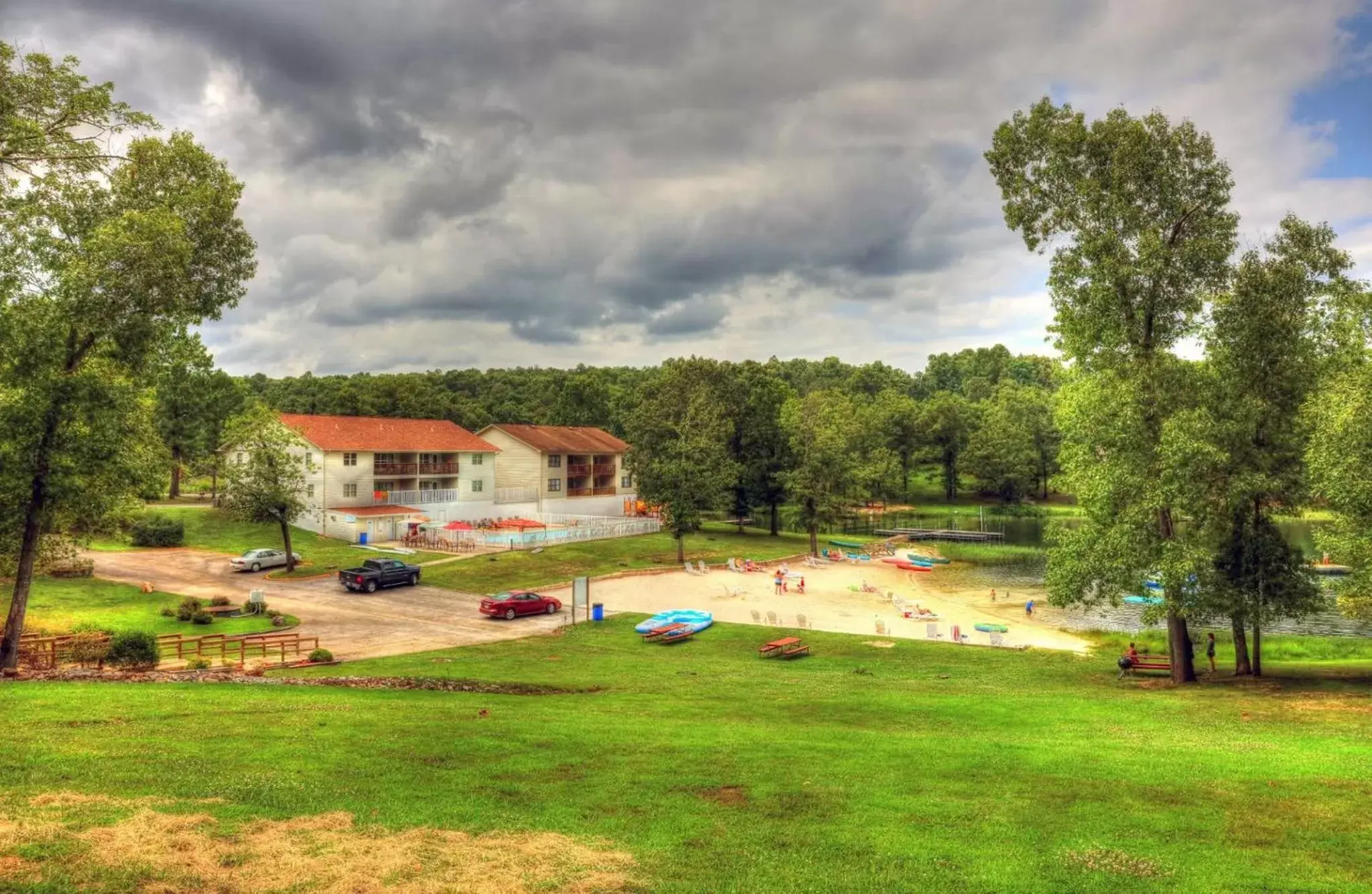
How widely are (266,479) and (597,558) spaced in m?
20.8

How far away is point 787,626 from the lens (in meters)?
34.0

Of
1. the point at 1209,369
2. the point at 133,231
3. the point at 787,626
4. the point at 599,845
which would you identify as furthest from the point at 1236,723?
the point at 133,231

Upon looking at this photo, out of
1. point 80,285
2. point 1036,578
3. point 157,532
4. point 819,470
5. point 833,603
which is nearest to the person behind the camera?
point 80,285

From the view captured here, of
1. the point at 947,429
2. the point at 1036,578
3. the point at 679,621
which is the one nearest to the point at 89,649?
the point at 679,621

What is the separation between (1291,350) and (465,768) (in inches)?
934

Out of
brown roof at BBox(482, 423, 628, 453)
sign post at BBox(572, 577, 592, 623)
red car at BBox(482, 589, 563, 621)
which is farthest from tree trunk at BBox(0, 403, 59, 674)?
brown roof at BBox(482, 423, 628, 453)

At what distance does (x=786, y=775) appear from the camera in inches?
496

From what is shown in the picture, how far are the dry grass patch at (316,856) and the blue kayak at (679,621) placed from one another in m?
21.6

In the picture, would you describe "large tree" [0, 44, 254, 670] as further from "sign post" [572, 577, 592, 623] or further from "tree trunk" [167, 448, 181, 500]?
"tree trunk" [167, 448, 181, 500]

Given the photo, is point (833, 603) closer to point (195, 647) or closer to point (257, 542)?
point (195, 647)

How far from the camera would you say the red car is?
1337 inches

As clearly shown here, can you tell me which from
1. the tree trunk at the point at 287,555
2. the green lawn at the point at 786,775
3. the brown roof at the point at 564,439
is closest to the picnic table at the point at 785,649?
the green lawn at the point at 786,775

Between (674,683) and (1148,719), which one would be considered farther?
(674,683)

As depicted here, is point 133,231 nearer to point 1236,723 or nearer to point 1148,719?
point 1148,719
